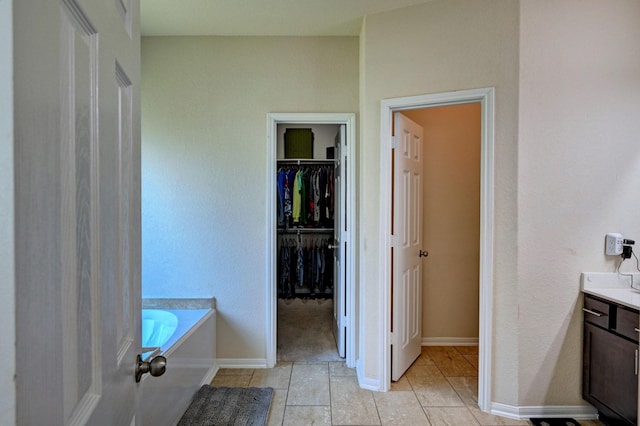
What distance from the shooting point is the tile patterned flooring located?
214 centimetres

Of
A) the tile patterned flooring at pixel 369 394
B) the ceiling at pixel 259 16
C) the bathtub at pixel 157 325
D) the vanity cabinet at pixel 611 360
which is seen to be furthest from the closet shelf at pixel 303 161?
the vanity cabinet at pixel 611 360

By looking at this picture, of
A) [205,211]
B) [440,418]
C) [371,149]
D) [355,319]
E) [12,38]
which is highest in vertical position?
[371,149]

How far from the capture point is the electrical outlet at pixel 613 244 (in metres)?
2.08

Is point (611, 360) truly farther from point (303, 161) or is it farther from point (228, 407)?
point (303, 161)

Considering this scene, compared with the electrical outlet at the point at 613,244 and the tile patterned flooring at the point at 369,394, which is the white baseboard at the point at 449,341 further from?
the electrical outlet at the point at 613,244

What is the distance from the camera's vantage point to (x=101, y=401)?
0.63m

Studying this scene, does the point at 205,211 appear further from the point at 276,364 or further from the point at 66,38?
the point at 66,38

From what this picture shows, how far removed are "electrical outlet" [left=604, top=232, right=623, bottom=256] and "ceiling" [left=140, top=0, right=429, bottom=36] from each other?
1947 mm

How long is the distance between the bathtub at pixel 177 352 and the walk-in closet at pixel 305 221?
55.2 inches

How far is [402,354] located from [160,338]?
1.86 m

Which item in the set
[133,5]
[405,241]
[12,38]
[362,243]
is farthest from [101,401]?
[405,241]

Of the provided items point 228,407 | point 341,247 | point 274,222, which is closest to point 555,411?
point 341,247

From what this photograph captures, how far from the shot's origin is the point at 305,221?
14.4ft

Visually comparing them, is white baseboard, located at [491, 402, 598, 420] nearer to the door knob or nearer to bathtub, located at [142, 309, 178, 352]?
the door knob
